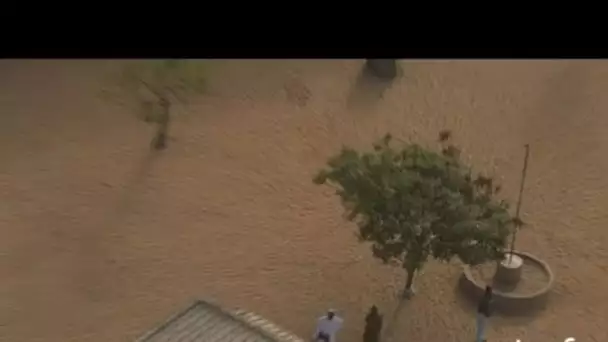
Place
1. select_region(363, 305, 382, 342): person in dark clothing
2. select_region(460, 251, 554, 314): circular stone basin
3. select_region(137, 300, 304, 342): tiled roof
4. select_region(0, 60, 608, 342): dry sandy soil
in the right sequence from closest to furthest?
select_region(137, 300, 304, 342): tiled roof, select_region(363, 305, 382, 342): person in dark clothing, select_region(0, 60, 608, 342): dry sandy soil, select_region(460, 251, 554, 314): circular stone basin

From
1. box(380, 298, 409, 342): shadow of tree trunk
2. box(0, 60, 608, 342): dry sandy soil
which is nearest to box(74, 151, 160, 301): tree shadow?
box(0, 60, 608, 342): dry sandy soil

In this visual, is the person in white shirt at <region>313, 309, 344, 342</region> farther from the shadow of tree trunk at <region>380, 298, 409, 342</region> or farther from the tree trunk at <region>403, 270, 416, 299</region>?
the tree trunk at <region>403, 270, 416, 299</region>

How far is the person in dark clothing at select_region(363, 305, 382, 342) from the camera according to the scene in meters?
7.66

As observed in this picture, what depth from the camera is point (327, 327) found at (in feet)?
24.7

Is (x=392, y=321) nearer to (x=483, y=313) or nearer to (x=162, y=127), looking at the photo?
(x=483, y=313)

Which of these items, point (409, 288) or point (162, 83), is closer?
point (409, 288)

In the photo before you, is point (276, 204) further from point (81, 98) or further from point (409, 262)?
point (81, 98)

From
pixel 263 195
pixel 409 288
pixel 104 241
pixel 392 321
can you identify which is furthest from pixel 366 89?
pixel 104 241

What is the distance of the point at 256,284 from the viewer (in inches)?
335

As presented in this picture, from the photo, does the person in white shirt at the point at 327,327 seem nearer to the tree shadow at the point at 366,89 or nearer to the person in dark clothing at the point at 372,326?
the person in dark clothing at the point at 372,326

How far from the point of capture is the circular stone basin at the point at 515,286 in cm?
843

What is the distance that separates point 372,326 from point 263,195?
2.36 m

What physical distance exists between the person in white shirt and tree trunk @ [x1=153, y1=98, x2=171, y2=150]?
348 cm
